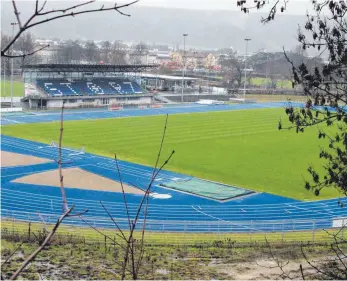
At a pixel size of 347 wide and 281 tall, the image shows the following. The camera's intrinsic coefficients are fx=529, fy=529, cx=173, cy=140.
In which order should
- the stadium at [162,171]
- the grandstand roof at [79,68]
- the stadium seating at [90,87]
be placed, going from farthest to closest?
the stadium seating at [90,87], the grandstand roof at [79,68], the stadium at [162,171]

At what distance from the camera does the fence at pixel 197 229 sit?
12.6m

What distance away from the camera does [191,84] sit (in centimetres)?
6353

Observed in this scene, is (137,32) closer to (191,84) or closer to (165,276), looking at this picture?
(191,84)

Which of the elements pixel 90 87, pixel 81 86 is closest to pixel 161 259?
pixel 81 86

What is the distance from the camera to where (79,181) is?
1884cm

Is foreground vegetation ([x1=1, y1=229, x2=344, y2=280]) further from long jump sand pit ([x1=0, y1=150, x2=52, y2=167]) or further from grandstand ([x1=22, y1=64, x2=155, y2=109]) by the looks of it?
grandstand ([x1=22, y1=64, x2=155, y2=109])

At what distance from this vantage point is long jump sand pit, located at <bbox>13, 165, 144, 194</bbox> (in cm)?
1809

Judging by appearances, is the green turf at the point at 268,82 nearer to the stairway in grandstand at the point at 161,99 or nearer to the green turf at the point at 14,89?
the stairway in grandstand at the point at 161,99

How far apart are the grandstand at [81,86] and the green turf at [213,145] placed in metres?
6.51

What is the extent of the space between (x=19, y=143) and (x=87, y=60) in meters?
44.9

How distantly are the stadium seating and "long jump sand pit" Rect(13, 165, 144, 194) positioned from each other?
2126 cm

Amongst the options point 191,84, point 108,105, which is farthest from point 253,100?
point 108,105

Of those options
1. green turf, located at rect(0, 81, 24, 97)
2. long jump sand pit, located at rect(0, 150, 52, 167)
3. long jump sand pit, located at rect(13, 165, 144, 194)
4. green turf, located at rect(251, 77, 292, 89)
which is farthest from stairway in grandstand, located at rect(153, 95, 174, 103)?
long jump sand pit, located at rect(13, 165, 144, 194)

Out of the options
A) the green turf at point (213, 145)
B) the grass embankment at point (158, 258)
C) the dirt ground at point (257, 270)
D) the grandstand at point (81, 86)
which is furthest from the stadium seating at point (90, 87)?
the dirt ground at point (257, 270)
